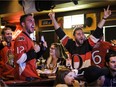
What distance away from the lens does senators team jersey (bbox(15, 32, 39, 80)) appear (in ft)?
8.95

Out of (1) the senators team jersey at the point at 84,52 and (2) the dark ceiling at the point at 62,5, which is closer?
(1) the senators team jersey at the point at 84,52

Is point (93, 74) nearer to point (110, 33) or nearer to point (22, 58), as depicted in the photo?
point (22, 58)

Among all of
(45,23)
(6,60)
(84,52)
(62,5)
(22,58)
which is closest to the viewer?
(22,58)

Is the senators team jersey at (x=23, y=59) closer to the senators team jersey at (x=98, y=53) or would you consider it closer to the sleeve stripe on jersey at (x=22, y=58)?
the sleeve stripe on jersey at (x=22, y=58)

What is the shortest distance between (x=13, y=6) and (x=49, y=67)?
262 centimetres

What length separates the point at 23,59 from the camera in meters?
2.73

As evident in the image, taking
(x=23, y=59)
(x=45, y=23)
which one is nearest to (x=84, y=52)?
(x=23, y=59)

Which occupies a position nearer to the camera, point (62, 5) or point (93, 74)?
point (93, 74)

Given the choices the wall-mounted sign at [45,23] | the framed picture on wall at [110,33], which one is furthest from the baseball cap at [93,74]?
the wall-mounted sign at [45,23]

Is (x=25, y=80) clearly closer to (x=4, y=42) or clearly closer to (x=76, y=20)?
(x=4, y=42)

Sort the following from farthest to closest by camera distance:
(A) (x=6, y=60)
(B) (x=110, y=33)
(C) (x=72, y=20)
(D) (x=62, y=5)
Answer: (C) (x=72, y=20)
(B) (x=110, y=33)
(D) (x=62, y=5)
(A) (x=6, y=60)

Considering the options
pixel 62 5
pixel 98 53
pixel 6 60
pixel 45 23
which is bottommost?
pixel 6 60

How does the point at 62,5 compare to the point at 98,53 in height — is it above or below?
above

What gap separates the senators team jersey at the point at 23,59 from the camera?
2727 millimetres
